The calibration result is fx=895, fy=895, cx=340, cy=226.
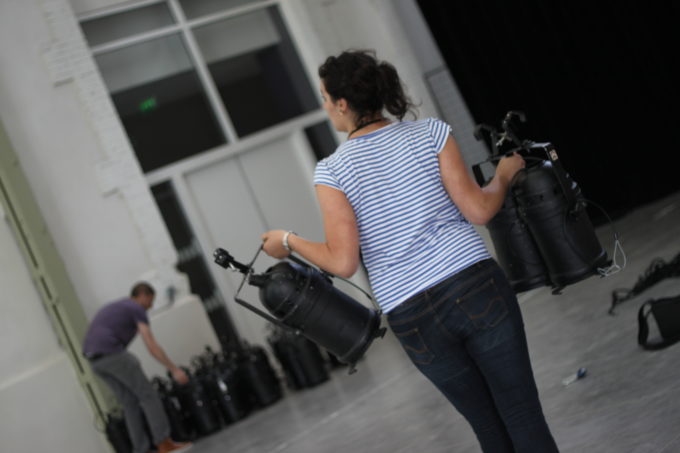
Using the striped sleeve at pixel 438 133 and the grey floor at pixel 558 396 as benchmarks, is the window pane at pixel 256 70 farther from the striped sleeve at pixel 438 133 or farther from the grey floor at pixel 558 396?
the striped sleeve at pixel 438 133

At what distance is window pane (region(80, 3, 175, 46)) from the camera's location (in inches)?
410

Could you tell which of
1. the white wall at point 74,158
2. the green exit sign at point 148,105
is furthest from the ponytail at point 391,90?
the green exit sign at point 148,105

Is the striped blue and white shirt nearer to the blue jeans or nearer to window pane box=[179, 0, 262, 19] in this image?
the blue jeans

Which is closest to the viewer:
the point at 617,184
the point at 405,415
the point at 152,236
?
the point at 405,415

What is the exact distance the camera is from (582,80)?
1152 centimetres

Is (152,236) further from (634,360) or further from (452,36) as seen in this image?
(634,360)

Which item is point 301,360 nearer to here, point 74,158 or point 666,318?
point 74,158

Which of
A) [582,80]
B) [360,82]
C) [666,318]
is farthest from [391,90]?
[582,80]

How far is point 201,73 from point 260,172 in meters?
1.42

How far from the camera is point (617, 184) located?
1180 centimetres

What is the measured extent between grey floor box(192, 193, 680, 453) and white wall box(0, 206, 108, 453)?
4.71 feet

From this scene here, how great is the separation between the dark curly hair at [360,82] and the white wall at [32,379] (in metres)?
7.08

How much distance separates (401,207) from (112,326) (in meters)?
6.11

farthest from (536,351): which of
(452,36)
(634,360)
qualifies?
(452,36)
